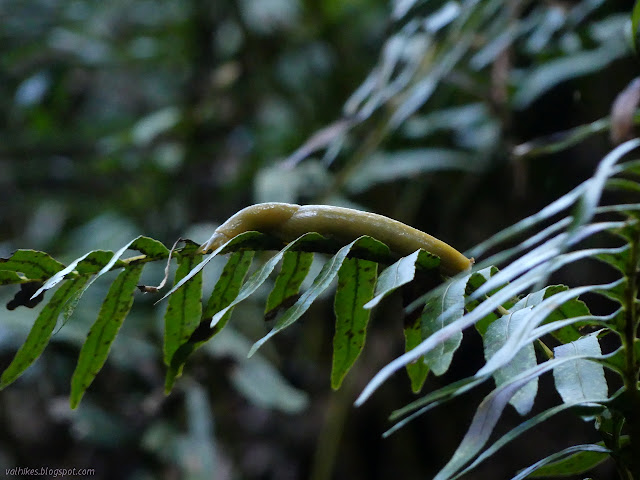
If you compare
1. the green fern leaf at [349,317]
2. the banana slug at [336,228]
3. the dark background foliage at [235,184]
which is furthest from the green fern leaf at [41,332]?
the dark background foliage at [235,184]

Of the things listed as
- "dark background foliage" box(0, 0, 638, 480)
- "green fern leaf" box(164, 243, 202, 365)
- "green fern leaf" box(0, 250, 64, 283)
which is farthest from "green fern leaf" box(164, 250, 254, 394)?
"dark background foliage" box(0, 0, 638, 480)

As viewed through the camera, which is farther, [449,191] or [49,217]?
[49,217]

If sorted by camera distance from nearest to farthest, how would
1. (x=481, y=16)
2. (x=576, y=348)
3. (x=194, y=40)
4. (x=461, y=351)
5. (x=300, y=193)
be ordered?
(x=576, y=348) < (x=481, y=16) < (x=300, y=193) < (x=461, y=351) < (x=194, y=40)

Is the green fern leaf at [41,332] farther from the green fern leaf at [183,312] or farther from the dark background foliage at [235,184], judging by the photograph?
the dark background foliage at [235,184]

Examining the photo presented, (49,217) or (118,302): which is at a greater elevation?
(49,217)

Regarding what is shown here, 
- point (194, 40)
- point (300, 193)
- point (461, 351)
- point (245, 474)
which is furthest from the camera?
point (194, 40)

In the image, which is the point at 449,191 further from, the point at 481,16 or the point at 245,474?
the point at 245,474

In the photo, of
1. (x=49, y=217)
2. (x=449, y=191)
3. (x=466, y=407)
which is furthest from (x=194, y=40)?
(x=466, y=407)
